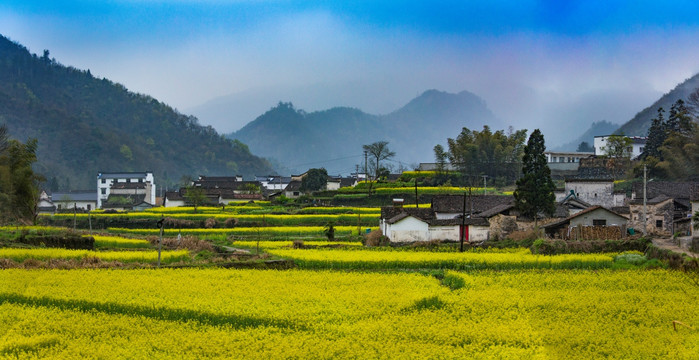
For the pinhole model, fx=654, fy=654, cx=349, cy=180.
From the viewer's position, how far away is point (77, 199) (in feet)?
283

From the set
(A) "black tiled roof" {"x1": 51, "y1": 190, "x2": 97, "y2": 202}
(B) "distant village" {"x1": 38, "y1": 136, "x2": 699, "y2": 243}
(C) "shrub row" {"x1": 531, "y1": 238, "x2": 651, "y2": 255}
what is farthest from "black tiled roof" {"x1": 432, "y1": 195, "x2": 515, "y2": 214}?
(A) "black tiled roof" {"x1": 51, "y1": 190, "x2": 97, "y2": 202}

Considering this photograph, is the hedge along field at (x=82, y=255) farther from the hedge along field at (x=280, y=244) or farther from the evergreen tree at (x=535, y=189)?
the evergreen tree at (x=535, y=189)

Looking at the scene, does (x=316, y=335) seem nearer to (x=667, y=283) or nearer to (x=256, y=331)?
(x=256, y=331)

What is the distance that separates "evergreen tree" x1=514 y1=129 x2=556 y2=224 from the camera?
38125 mm

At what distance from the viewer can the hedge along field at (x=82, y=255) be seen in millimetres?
28312

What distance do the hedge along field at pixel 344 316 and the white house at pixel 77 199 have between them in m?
62.2

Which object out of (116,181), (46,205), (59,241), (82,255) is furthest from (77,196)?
(82,255)

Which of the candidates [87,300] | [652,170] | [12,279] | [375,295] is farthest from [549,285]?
[652,170]

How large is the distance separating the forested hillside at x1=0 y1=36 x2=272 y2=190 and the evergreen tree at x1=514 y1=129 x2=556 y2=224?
85654 mm

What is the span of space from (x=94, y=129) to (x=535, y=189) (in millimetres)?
114088

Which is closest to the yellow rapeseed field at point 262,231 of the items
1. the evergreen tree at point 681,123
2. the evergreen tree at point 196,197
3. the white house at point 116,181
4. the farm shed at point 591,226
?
the farm shed at point 591,226

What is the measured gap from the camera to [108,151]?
12838 cm

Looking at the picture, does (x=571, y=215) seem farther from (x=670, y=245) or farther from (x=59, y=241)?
(x=59, y=241)

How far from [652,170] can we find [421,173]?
28.2 metres
